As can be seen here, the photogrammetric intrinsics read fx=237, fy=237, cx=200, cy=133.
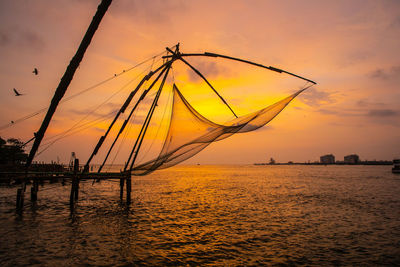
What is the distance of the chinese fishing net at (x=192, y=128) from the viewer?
28.2 feet

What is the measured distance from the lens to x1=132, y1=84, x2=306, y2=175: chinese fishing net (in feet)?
28.2

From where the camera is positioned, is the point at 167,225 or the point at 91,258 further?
the point at 167,225

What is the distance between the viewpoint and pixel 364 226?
11750 mm

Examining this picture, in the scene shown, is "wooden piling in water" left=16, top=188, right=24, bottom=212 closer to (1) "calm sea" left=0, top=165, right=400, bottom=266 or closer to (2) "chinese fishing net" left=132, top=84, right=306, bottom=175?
(1) "calm sea" left=0, top=165, right=400, bottom=266

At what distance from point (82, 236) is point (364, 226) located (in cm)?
1310

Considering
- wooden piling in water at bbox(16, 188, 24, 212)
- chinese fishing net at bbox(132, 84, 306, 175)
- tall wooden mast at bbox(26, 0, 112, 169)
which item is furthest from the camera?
wooden piling in water at bbox(16, 188, 24, 212)

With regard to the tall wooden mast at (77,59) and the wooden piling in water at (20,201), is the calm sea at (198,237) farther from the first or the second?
the tall wooden mast at (77,59)

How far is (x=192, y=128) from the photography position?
9.76 metres

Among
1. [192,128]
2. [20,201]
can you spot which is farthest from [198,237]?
[20,201]

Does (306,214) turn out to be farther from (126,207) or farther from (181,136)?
(126,207)

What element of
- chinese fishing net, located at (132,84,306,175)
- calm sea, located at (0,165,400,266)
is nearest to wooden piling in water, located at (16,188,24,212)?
calm sea, located at (0,165,400,266)

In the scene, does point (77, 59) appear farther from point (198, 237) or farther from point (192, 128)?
point (198, 237)

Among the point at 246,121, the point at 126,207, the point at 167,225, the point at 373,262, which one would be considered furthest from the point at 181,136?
the point at 126,207

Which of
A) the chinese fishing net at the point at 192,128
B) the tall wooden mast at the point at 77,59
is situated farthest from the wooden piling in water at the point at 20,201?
the chinese fishing net at the point at 192,128
